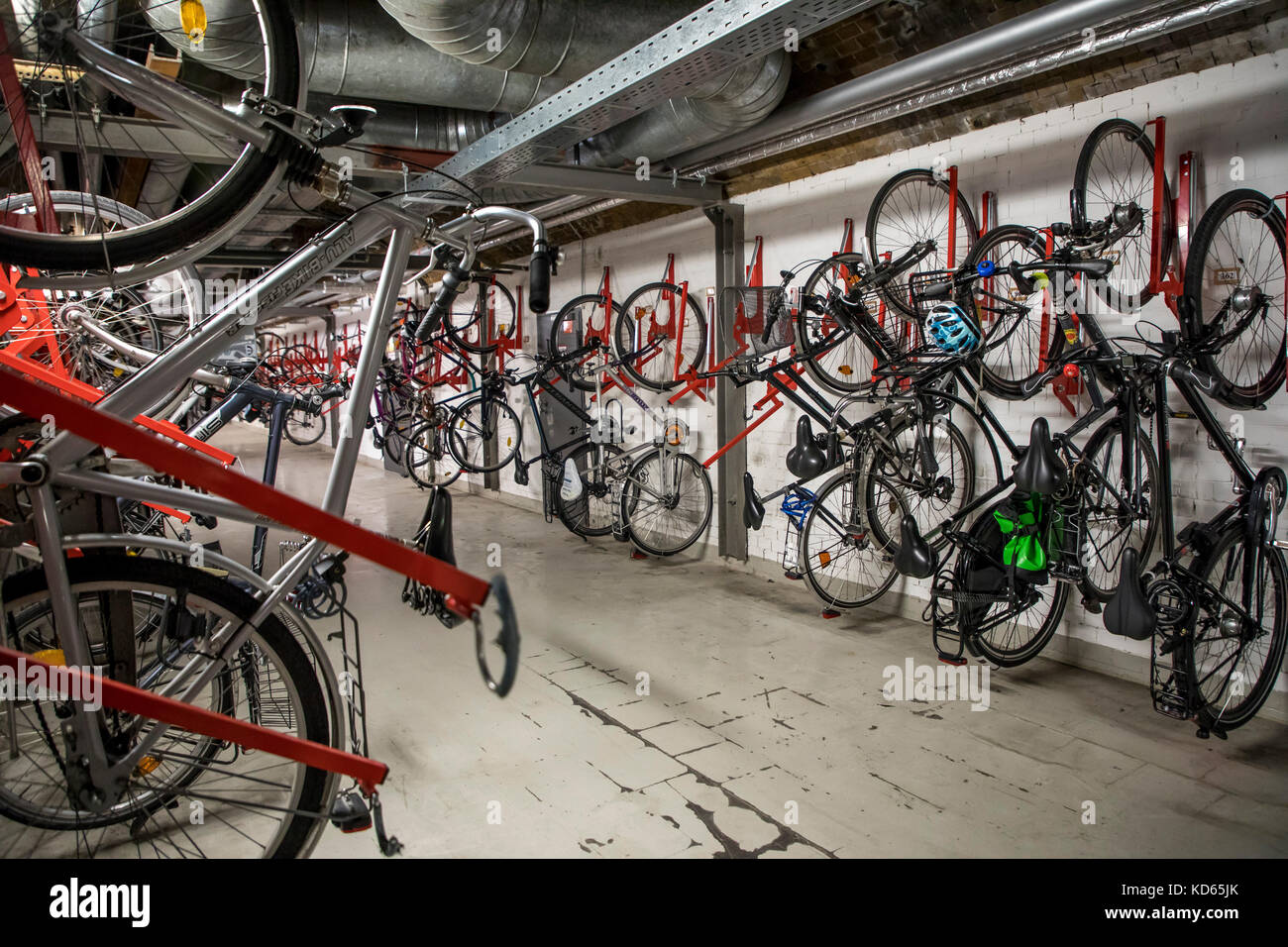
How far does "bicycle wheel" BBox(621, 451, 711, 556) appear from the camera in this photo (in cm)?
554

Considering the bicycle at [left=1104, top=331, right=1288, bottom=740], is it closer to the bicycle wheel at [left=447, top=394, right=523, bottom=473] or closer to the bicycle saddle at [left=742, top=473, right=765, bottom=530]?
the bicycle saddle at [left=742, top=473, right=765, bottom=530]

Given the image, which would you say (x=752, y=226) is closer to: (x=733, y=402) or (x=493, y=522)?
(x=733, y=402)

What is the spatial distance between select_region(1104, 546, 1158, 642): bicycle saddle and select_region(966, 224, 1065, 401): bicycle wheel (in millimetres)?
1009

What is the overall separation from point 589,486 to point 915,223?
9.76ft

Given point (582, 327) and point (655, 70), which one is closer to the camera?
point (655, 70)

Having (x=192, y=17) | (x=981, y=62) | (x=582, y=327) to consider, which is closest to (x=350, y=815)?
(x=192, y=17)

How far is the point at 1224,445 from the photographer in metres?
2.76

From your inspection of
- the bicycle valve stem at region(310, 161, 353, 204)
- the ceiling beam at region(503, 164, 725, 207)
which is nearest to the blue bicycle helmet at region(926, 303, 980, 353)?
the ceiling beam at region(503, 164, 725, 207)

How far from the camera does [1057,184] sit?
3473 millimetres

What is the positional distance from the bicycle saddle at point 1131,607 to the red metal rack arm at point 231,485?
2272mm

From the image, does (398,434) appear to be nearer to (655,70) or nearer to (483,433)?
(483,433)

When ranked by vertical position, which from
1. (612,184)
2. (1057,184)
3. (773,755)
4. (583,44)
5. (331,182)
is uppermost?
(583,44)

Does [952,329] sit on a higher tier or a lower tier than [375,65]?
lower
